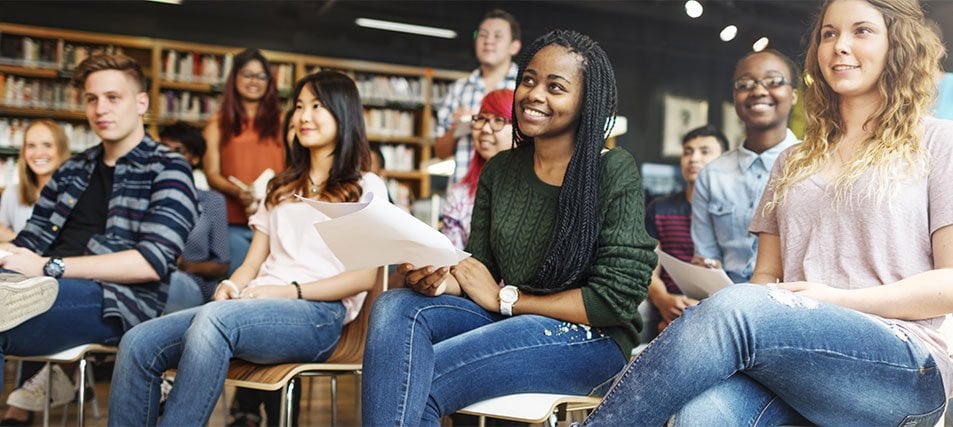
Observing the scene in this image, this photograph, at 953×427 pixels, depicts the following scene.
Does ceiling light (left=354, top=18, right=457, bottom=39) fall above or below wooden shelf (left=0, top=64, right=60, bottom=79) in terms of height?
above

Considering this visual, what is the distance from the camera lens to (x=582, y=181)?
192 cm

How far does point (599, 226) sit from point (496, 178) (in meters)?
0.31

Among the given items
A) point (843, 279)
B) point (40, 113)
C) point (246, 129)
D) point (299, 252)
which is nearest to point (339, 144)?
point (299, 252)

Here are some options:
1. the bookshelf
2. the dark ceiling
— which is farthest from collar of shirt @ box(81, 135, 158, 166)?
the bookshelf

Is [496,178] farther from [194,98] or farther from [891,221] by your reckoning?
[194,98]

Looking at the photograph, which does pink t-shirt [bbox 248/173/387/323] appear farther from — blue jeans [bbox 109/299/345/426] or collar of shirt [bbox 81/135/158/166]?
Result: collar of shirt [bbox 81/135/158/166]

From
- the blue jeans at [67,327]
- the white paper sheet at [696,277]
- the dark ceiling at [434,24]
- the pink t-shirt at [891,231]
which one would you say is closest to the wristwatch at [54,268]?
the blue jeans at [67,327]

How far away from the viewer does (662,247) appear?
325 centimetres

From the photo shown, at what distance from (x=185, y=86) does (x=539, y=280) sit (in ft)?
20.2

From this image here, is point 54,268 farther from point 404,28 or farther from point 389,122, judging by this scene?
point 404,28

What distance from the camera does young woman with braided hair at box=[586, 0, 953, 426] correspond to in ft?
4.88

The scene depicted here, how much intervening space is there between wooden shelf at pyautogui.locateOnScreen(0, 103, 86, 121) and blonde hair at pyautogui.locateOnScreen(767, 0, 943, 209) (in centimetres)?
658

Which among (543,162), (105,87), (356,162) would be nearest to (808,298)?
(543,162)

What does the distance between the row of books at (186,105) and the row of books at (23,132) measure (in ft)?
1.98
